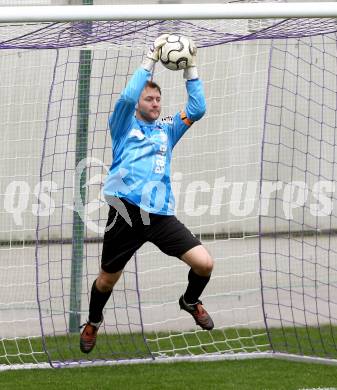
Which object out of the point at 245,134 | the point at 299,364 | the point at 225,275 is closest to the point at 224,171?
the point at 245,134

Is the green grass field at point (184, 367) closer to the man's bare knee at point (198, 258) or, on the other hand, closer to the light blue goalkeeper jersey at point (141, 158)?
the man's bare knee at point (198, 258)

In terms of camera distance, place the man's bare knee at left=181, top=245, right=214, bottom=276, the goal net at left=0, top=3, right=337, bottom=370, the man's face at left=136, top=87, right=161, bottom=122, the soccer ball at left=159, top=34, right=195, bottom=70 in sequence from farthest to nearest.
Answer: the goal net at left=0, top=3, right=337, bottom=370 → the man's face at left=136, top=87, right=161, bottom=122 → the man's bare knee at left=181, top=245, right=214, bottom=276 → the soccer ball at left=159, top=34, right=195, bottom=70

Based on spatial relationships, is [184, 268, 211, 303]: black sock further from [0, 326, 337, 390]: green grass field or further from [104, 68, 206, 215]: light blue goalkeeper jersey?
[0, 326, 337, 390]: green grass field

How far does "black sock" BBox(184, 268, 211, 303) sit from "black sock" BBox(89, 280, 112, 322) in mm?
571

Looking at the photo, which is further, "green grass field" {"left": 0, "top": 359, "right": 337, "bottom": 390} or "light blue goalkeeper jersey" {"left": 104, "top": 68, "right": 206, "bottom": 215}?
"green grass field" {"left": 0, "top": 359, "right": 337, "bottom": 390}

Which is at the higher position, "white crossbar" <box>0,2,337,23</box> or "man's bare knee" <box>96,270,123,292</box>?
"white crossbar" <box>0,2,337,23</box>

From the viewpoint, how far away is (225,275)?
37.0 ft

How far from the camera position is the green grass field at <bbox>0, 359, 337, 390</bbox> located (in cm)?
677

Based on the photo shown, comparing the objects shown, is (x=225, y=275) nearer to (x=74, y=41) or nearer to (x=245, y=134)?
(x=245, y=134)

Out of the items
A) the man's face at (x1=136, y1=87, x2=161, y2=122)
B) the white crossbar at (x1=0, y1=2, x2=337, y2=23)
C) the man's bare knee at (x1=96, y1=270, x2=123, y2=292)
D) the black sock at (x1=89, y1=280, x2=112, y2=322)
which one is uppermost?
the white crossbar at (x1=0, y1=2, x2=337, y2=23)

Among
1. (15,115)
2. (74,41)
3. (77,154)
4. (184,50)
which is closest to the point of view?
(184,50)

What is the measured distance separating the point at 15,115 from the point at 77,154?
3.91 m

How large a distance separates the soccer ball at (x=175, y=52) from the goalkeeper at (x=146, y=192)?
97 mm

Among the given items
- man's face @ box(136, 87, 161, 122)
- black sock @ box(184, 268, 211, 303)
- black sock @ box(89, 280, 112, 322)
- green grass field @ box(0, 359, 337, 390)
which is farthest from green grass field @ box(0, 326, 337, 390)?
man's face @ box(136, 87, 161, 122)
